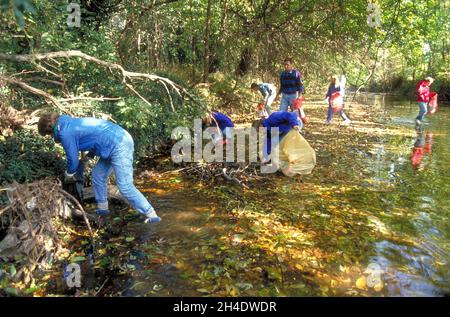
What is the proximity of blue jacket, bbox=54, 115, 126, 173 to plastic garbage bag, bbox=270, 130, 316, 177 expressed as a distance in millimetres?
3391

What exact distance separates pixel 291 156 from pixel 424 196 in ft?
7.61

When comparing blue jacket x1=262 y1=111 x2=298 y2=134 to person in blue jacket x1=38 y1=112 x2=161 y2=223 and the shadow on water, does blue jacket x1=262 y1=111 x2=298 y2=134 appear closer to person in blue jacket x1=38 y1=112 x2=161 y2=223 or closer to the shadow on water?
the shadow on water

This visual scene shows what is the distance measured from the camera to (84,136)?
14.4 feet

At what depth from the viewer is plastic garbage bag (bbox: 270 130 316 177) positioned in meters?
6.84

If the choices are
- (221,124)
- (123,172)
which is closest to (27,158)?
(123,172)

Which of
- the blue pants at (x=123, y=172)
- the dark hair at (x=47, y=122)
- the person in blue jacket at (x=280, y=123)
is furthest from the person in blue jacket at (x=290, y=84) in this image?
the dark hair at (x=47, y=122)

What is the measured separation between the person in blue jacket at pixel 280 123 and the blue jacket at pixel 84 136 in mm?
3147

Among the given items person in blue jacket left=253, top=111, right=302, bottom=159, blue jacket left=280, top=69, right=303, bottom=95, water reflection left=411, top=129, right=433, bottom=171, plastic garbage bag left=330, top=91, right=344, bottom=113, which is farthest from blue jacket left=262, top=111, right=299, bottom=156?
plastic garbage bag left=330, top=91, right=344, bottom=113

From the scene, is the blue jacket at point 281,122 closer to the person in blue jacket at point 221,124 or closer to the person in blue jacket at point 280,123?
the person in blue jacket at point 280,123

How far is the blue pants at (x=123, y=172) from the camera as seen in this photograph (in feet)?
14.8

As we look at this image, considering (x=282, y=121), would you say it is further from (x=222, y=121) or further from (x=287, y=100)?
(x=287, y=100)

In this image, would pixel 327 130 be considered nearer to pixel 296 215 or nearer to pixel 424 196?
pixel 424 196

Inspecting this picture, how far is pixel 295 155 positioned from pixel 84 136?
3.97 m
